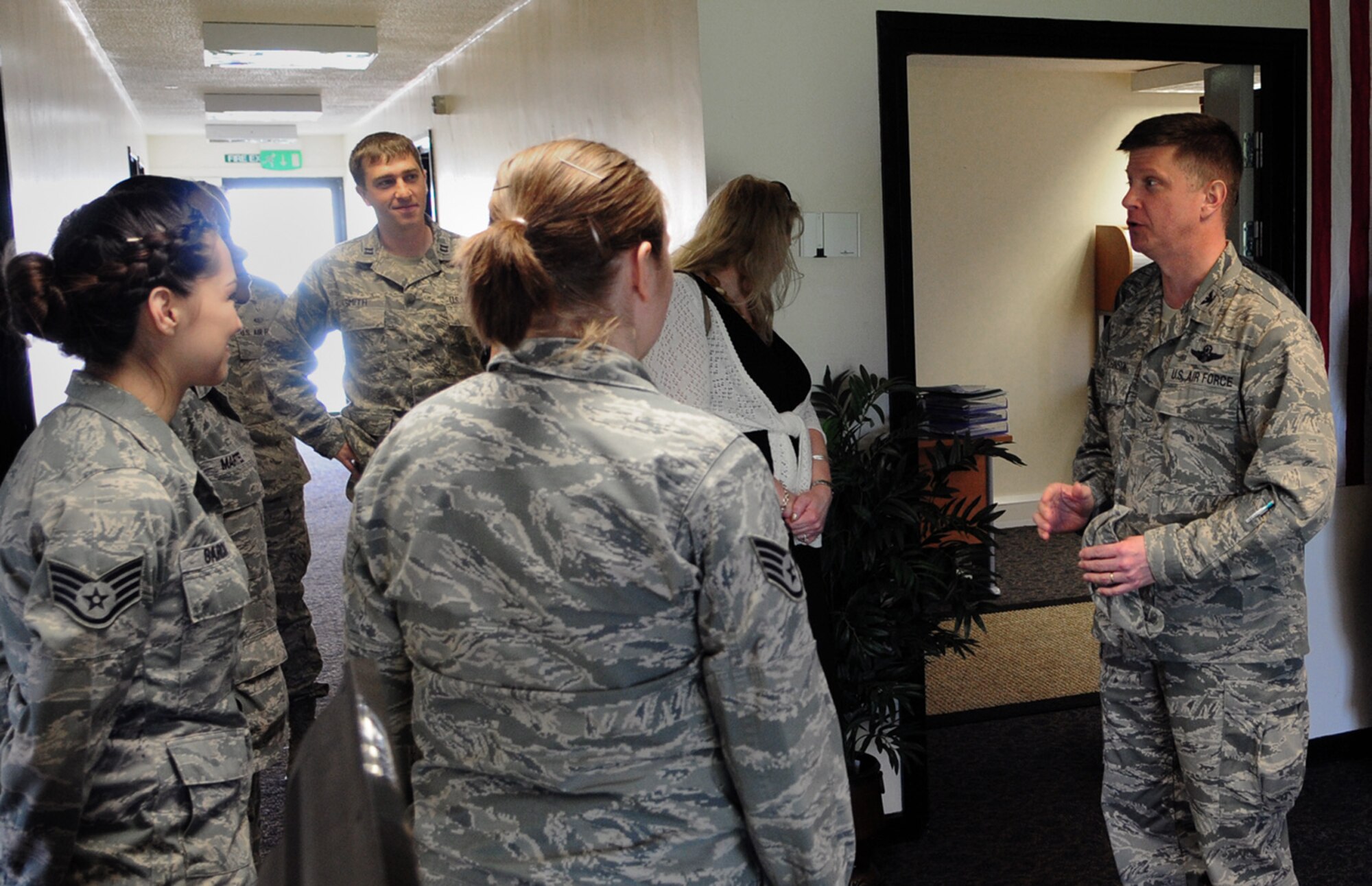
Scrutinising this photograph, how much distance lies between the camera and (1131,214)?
231cm

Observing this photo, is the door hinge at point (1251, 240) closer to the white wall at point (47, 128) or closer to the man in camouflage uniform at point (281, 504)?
the man in camouflage uniform at point (281, 504)

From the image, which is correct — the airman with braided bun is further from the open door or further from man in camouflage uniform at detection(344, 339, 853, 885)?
the open door

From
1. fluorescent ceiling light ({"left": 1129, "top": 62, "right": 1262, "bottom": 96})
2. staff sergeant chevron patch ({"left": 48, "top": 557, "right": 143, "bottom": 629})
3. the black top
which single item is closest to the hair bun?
staff sergeant chevron patch ({"left": 48, "top": 557, "right": 143, "bottom": 629})

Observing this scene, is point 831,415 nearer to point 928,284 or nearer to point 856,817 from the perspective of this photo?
point 856,817

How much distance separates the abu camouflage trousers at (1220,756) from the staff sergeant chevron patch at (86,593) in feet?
6.02

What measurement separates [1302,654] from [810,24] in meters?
1.84

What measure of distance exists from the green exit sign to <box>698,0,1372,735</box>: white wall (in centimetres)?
1201

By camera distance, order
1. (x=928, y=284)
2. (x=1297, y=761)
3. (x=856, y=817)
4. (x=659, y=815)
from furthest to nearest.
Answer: (x=928, y=284) < (x=856, y=817) < (x=1297, y=761) < (x=659, y=815)

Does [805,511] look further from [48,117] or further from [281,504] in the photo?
[48,117]

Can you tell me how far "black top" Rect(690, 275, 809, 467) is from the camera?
2.48 metres

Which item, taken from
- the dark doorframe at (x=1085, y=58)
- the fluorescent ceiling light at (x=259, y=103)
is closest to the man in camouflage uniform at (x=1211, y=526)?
the dark doorframe at (x=1085, y=58)

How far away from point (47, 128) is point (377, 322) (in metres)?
1.47

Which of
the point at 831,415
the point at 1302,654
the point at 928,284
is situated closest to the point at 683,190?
the point at 831,415

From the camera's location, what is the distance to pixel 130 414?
1449mm
